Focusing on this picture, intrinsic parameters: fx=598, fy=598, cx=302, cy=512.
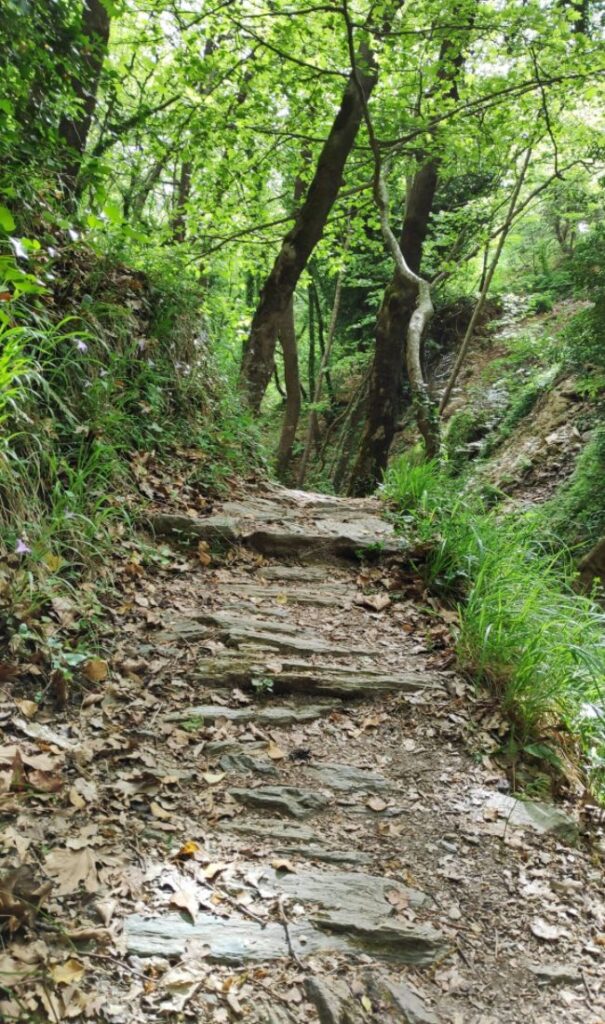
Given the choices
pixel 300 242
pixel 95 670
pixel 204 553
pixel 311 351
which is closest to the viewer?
pixel 95 670

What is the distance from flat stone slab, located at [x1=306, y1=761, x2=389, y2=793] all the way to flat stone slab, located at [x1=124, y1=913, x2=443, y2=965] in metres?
0.66

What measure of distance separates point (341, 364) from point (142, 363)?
11138mm

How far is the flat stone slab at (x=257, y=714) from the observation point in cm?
289

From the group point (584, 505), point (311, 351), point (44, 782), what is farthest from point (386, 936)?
point (311, 351)

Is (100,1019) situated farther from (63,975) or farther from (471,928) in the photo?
(471,928)

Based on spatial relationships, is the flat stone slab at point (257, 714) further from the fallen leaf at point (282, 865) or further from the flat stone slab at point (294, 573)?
the flat stone slab at point (294, 573)

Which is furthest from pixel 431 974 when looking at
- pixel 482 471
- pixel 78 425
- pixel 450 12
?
pixel 482 471

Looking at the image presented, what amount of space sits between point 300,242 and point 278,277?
494 millimetres

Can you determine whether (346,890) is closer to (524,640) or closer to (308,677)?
(308,677)

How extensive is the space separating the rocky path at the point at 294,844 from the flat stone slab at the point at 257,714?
0.4 inches

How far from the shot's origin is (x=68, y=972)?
1603mm

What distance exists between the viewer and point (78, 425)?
3799 mm

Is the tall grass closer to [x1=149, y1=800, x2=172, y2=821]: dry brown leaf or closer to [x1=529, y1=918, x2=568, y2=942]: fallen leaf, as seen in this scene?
[x1=149, y1=800, x2=172, y2=821]: dry brown leaf

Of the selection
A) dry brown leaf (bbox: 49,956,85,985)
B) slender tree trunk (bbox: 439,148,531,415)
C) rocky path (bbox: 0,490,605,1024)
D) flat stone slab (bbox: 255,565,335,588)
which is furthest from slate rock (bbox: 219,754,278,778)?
slender tree trunk (bbox: 439,148,531,415)
